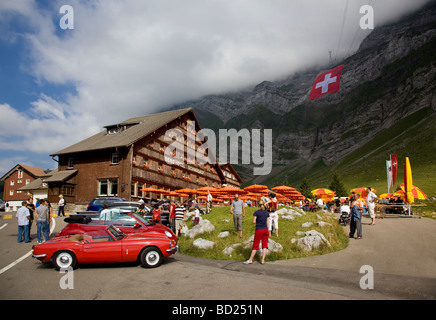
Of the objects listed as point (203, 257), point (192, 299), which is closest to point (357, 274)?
point (192, 299)

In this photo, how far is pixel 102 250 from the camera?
30.5ft

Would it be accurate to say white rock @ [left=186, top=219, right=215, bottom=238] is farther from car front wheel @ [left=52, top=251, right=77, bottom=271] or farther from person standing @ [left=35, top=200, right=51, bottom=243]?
car front wheel @ [left=52, top=251, right=77, bottom=271]

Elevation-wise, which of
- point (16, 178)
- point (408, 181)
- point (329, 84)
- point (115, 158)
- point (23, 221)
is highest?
point (329, 84)

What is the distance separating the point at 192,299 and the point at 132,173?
95.5 feet

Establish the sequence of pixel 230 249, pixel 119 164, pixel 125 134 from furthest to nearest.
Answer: pixel 125 134 < pixel 119 164 < pixel 230 249

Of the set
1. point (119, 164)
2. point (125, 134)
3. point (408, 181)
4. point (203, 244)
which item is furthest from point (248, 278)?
point (125, 134)

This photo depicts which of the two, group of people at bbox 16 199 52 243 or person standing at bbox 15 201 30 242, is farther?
person standing at bbox 15 201 30 242

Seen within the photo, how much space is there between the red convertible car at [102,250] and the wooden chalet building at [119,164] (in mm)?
23713

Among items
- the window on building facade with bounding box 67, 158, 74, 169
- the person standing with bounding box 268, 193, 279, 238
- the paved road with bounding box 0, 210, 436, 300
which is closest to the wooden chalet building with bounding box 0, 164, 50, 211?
the window on building facade with bounding box 67, 158, 74, 169

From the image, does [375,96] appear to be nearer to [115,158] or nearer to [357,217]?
[115,158]

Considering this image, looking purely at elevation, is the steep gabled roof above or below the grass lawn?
above

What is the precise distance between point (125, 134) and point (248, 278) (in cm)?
3367

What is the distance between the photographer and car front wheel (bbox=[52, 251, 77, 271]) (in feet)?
29.9
